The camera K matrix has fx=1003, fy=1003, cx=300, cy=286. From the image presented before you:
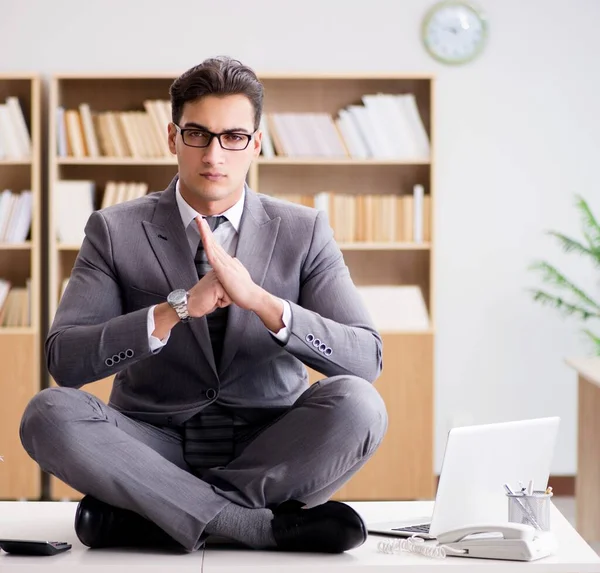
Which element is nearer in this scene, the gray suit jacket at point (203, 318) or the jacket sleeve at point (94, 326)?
the jacket sleeve at point (94, 326)

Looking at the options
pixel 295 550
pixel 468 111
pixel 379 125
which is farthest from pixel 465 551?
pixel 468 111

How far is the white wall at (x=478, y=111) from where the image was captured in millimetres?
4676

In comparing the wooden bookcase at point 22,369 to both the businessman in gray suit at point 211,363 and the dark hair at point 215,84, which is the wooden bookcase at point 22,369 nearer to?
the businessman in gray suit at point 211,363

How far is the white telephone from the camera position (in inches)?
75.4

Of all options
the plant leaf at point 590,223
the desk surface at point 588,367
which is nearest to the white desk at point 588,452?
the desk surface at point 588,367

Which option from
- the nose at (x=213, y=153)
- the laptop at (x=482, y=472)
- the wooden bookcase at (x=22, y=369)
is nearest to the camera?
the laptop at (x=482, y=472)

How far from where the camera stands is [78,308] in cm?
230

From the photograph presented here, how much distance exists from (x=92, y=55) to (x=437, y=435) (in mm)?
2426

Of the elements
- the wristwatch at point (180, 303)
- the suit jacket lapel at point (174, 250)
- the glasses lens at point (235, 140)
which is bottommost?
the wristwatch at point (180, 303)

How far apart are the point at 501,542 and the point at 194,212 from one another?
1.06m

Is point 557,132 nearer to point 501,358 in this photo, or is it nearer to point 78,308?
point 501,358

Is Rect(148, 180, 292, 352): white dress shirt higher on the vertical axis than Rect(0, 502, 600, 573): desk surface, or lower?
higher

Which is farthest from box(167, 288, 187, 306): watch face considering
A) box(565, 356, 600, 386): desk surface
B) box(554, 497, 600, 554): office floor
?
box(554, 497, 600, 554): office floor

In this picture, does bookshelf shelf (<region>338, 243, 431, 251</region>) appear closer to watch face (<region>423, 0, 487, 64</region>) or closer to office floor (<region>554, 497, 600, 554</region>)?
watch face (<region>423, 0, 487, 64</region>)
